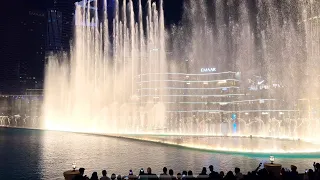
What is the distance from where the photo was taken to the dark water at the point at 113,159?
16.0 m

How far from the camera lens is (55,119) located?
49.8 meters

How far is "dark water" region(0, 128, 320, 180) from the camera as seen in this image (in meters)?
16.0

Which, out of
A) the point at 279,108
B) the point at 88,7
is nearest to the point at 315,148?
the point at 88,7

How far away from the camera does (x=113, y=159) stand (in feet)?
61.4

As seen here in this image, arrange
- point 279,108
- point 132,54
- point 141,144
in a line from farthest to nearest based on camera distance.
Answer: point 279,108
point 132,54
point 141,144

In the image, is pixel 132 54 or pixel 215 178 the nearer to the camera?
pixel 215 178

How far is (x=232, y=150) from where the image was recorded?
22.4 meters

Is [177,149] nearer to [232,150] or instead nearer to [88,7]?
[232,150]

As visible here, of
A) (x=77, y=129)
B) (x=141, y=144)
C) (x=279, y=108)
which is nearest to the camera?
(x=141, y=144)

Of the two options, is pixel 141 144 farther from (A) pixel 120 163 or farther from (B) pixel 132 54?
(B) pixel 132 54

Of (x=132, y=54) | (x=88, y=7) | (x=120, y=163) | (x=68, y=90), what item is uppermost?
(x=88, y=7)

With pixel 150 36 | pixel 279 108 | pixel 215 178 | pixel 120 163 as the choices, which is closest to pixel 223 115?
pixel 279 108

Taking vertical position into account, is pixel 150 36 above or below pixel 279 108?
above

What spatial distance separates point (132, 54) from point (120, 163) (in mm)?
34575
